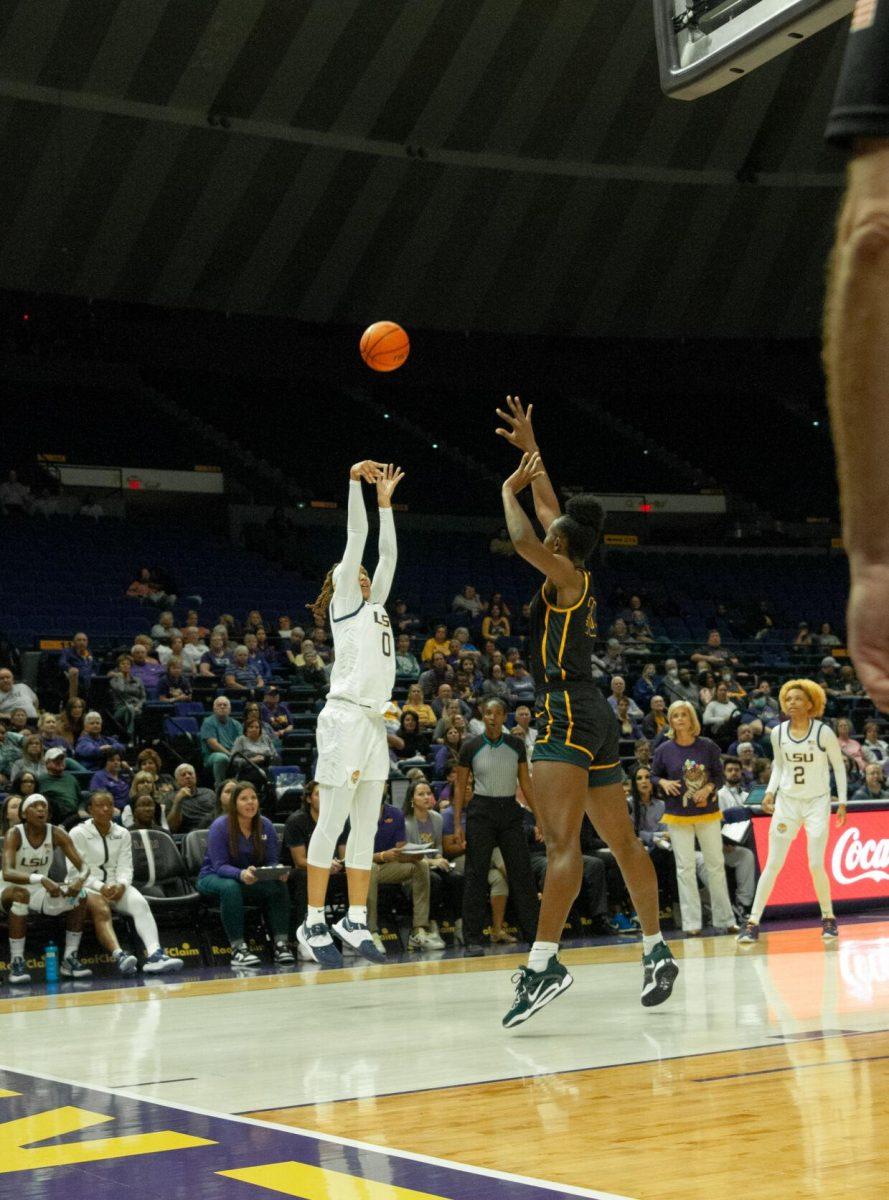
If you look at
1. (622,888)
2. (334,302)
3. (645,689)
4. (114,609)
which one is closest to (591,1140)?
(622,888)

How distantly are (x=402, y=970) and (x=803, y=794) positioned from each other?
148 inches

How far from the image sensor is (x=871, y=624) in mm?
1119

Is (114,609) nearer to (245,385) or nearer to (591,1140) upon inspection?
(245,385)

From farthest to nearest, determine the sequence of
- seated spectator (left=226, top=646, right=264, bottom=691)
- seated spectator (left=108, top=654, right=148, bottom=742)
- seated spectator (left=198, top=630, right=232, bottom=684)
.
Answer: seated spectator (left=198, top=630, right=232, bottom=684)
seated spectator (left=226, top=646, right=264, bottom=691)
seated spectator (left=108, top=654, right=148, bottom=742)

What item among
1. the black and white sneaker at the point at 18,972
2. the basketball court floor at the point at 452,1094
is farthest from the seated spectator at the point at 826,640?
the basketball court floor at the point at 452,1094

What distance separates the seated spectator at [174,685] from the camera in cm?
1688

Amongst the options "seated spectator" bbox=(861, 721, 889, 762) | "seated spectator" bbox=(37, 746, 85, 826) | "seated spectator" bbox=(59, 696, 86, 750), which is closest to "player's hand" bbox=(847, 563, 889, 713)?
"seated spectator" bbox=(37, 746, 85, 826)

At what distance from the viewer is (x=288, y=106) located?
25.4 metres

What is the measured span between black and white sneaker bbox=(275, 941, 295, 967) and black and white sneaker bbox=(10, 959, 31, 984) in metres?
1.89

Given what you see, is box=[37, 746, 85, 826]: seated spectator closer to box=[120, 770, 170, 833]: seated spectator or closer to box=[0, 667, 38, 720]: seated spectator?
box=[120, 770, 170, 833]: seated spectator

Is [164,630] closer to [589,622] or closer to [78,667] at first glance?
[78,667]

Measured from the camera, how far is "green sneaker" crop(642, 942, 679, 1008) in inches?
267

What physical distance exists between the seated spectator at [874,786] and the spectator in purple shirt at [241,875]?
8529 mm

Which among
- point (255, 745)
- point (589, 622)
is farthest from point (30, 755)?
point (589, 622)
